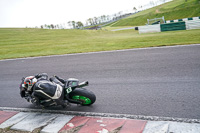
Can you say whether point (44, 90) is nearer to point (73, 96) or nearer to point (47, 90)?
point (47, 90)

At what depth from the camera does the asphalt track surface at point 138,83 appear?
443 cm

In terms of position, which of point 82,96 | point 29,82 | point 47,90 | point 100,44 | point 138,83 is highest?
point 100,44

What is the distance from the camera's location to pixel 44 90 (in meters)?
4.49

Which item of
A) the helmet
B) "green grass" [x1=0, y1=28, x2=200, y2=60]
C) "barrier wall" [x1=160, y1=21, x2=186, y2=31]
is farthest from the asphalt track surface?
"barrier wall" [x1=160, y1=21, x2=186, y2=31]

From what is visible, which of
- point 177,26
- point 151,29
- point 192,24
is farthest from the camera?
point 151,29

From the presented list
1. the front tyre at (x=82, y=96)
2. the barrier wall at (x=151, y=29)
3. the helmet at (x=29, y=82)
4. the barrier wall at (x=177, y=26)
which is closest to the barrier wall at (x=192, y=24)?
the barrier wall at (x=177, y=26)

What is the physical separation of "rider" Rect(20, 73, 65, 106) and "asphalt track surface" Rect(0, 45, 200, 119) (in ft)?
1.90

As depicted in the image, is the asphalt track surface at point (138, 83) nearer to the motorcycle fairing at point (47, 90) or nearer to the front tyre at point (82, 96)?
the front tyre at point (82, 96)

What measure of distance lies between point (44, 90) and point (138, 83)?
2907 mm

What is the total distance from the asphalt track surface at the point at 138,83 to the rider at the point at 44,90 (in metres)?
0.58

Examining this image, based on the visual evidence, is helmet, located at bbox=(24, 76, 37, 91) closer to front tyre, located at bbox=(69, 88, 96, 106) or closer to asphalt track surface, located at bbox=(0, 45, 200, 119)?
asphalt track surface, located at bbox=(0, 45, 200, 119)

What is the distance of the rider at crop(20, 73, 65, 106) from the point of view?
14.8 ft

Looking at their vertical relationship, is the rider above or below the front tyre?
above

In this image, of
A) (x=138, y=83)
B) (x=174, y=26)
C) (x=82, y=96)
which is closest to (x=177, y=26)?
(x=174, y=26)
